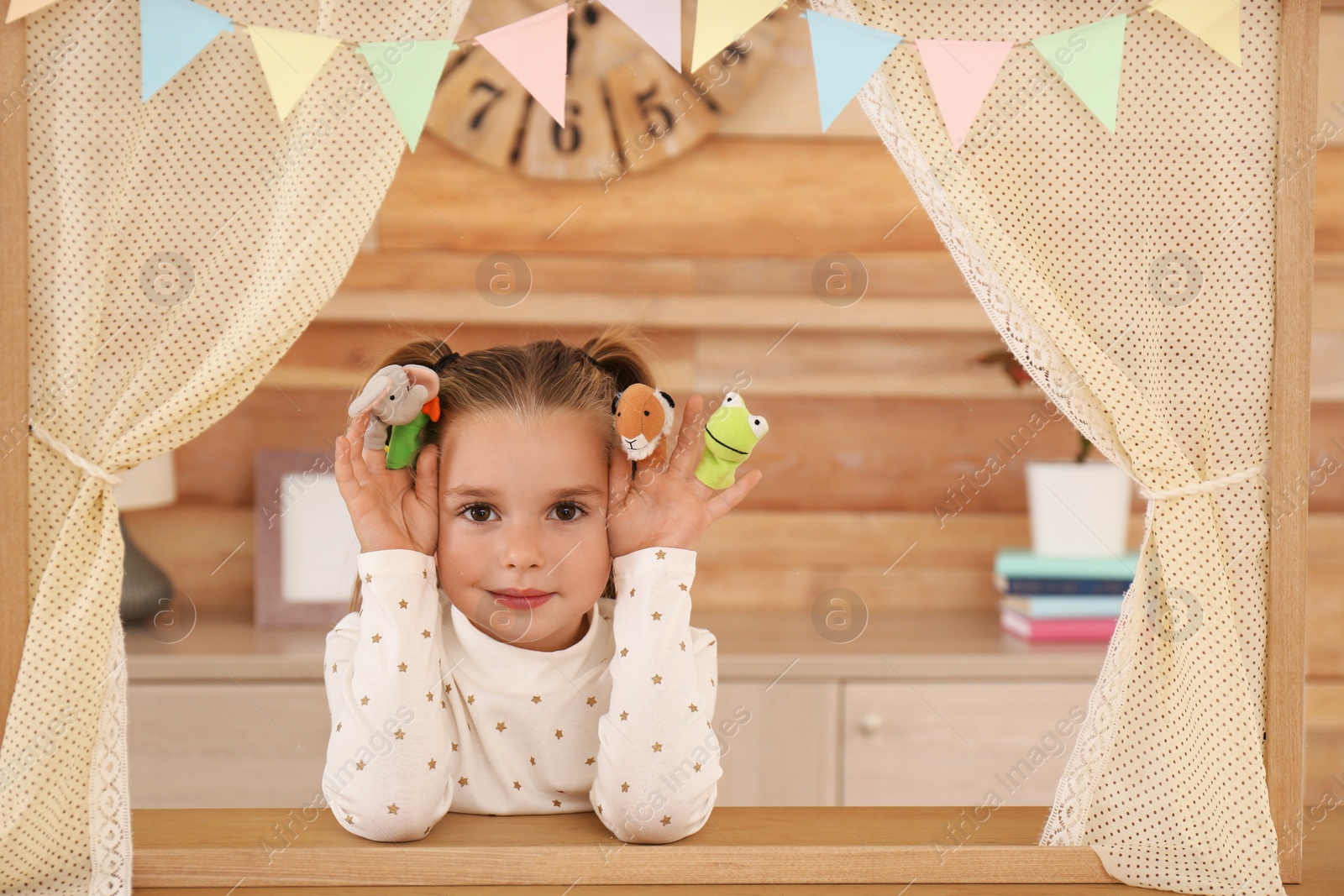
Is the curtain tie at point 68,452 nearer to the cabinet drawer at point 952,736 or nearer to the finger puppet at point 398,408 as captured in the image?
the finger puppet at point 398,408

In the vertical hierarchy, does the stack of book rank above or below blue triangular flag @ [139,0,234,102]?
below

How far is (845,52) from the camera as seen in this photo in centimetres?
108

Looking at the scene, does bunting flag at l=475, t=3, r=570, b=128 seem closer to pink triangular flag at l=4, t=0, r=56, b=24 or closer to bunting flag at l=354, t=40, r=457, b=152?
bunting flag at l=354, t=40, r=457, b=152

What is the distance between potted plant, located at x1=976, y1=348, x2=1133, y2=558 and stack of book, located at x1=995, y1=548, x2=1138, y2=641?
0.02m

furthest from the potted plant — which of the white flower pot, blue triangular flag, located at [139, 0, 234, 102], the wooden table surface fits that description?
blue triangular flag, located at [139, 0, 234, 102]

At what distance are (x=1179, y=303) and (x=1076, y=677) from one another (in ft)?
3.24

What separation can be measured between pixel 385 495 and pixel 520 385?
185mm

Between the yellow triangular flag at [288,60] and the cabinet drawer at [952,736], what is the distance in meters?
1.30

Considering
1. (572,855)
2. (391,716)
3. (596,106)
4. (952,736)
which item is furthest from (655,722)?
(596,106)

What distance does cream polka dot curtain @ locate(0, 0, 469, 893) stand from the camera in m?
1.04

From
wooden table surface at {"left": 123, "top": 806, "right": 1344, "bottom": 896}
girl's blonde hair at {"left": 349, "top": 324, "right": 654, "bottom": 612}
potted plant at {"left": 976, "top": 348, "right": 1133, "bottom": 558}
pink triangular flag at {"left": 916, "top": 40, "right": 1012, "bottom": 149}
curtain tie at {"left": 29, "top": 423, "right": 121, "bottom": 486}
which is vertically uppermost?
pink triangular flag at {"left": 916, "top": 40, "right": 1012, "bottom": 149}

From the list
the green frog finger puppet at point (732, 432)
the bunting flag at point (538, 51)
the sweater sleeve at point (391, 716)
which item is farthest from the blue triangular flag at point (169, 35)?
the green frog finger puppet at point (732, 432)

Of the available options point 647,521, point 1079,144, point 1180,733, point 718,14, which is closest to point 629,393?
point 647,521

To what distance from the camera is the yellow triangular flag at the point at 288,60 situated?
1062 mm
